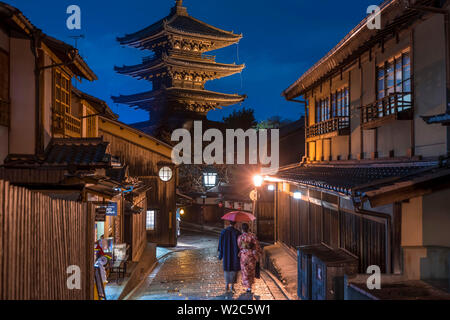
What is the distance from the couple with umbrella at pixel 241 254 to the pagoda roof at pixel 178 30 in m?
28.7

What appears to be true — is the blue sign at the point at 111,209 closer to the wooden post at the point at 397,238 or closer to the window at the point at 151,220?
the wooden post at the point at 397,238

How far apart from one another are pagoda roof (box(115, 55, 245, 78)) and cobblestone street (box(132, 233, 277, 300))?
1904 cm

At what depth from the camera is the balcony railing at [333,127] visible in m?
13.5

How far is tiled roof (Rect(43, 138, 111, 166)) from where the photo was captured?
10.4 meters

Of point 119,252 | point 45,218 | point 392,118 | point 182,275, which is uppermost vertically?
point 392,118

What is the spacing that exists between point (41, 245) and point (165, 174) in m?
22.1

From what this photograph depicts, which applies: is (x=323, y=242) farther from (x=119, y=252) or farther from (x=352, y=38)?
(x=119, y=252)

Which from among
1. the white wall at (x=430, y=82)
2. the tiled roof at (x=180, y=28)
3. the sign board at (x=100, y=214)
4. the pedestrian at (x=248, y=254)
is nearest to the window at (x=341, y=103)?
the white wall at (x=430, y=82)

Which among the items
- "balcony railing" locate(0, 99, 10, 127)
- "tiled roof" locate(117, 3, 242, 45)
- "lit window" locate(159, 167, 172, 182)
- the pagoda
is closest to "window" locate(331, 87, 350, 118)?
"balcony railing" locate(0, 99, 10, 127)

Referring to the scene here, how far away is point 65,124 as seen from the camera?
12.9 m

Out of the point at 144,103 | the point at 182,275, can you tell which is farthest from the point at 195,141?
the point at 182,275

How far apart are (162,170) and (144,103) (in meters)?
14.7

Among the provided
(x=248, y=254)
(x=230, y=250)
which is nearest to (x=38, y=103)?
(x=230, y=250)
